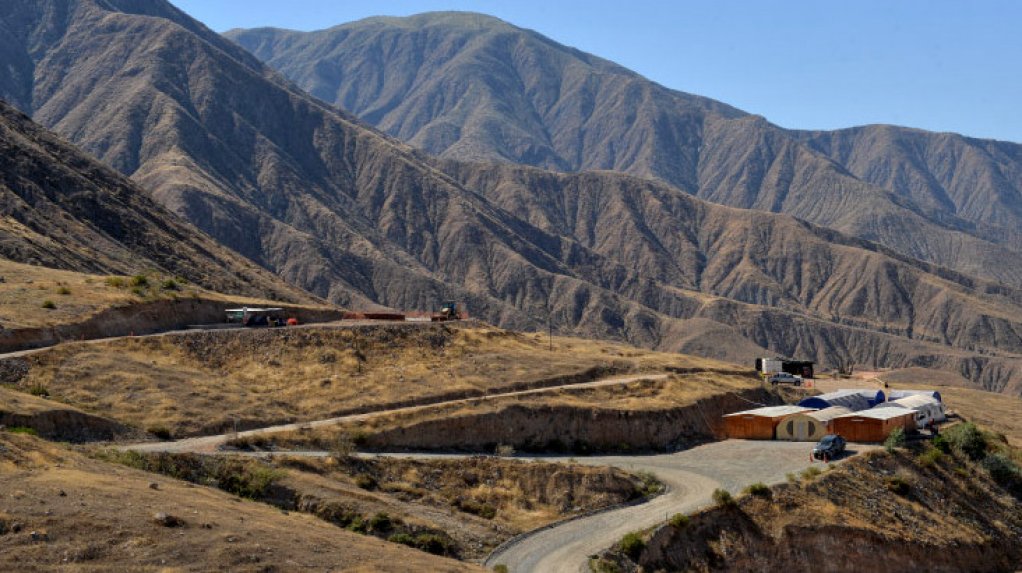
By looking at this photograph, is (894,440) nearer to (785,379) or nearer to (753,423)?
(753,423)

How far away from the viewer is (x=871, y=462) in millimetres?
51281

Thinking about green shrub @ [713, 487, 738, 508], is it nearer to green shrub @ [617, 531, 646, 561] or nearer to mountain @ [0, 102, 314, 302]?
green shrub @ [617, 531, 646, 561]

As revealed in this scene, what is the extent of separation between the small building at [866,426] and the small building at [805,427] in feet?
1.99

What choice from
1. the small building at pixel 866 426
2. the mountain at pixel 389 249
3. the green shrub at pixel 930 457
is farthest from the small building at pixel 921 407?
the mountain at pixel 389 249

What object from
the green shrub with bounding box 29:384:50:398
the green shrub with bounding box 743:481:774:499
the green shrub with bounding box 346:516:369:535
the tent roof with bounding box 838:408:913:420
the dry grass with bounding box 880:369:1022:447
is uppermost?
the tent roof with bounding box 838:408:913:420

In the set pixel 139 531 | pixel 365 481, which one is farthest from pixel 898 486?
pixel 139 531

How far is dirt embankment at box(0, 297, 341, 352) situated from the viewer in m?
52.3

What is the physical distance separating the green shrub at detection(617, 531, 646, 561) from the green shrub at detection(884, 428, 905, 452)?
→ 20392 millimetres

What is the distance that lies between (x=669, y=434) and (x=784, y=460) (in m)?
7.53

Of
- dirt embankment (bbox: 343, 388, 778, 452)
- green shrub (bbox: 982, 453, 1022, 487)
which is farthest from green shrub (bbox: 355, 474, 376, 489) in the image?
green shrub (bbox: 982, 453, 1022, 487)

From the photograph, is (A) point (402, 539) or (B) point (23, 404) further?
(B) point (23, 404)

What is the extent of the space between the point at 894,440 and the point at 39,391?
41.2m

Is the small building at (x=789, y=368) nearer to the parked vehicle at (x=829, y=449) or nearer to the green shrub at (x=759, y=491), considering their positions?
the parked vehicle at (x=829, y=449)

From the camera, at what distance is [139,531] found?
2811cm
